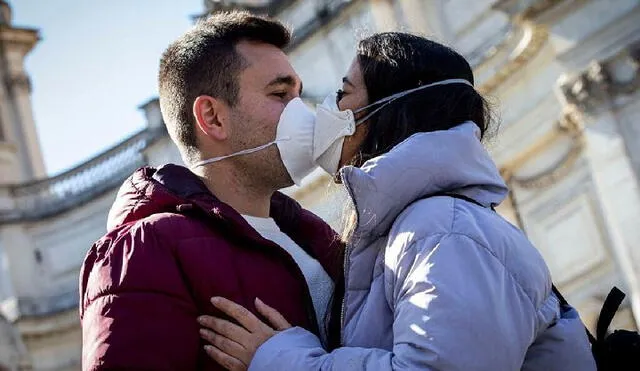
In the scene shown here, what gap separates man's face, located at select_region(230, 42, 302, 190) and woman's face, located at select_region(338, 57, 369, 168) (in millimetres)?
333

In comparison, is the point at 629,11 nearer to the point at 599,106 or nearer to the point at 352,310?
the point at 599,106

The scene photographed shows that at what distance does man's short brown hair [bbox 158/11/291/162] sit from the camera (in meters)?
4.02

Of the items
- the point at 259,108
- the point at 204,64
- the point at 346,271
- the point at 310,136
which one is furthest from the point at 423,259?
the point at 204,64

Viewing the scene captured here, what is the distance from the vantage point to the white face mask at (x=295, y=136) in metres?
3.93

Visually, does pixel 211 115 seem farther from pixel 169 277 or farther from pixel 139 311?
pixel 139 311

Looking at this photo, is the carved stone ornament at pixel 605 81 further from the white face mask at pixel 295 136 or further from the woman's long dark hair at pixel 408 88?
the woman's long dark hair at pixel 408 88

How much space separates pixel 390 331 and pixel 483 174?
1.67ft

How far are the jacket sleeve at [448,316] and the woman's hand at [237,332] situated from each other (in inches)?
8.4

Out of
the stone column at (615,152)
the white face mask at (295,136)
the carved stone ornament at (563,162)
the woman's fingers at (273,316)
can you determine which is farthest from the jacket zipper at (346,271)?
the carved stone ornament at (563,162)

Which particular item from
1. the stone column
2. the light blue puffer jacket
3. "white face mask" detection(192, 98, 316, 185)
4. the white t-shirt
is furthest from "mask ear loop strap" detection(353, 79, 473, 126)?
the stone column

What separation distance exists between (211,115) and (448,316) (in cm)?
139

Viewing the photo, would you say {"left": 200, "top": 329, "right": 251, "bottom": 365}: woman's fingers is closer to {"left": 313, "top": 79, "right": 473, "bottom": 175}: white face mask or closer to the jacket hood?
the jacket hood

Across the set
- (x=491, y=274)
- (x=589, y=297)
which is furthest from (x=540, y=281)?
(x=589, y=297)

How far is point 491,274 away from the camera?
3.01m
